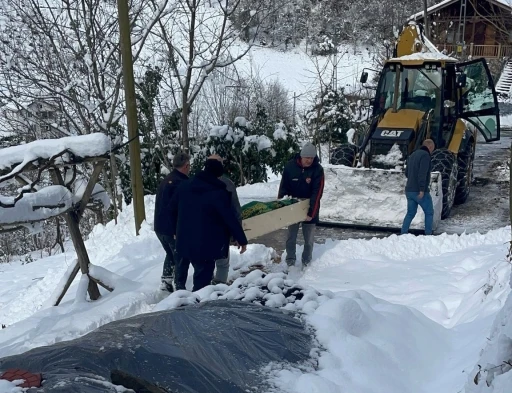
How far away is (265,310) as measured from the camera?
162 inches

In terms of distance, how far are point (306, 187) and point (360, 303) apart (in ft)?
9.89

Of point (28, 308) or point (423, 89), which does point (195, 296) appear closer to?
point (28, 308)

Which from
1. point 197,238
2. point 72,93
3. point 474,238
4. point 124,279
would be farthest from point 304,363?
point 72,93

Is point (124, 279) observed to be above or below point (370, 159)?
below

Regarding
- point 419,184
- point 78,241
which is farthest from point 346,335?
point 419,184

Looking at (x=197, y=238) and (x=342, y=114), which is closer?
(x=197, y=238)

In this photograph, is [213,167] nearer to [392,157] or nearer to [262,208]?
[262,208]

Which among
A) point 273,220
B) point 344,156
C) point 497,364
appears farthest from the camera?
point 344,156

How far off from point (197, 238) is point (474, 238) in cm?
428

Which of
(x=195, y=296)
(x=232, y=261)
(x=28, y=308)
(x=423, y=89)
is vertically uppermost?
(x=423, y=89)

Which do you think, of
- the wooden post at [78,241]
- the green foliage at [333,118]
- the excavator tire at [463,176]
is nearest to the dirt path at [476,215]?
the excavator tire at [463,176]

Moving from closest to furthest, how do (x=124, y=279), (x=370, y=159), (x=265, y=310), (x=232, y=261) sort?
(x=265, y=310) < (x=124, y=279) < (x=232, y=261) < (x=370, y=159)

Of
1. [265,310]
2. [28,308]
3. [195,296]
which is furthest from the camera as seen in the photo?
[28,308]

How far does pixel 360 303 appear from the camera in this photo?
447cm
